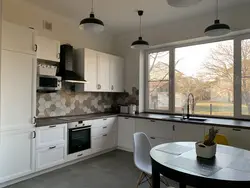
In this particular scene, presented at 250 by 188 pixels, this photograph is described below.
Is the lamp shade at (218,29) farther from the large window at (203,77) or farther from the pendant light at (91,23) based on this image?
the large window at (203,77)

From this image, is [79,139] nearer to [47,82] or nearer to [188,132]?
[47,82]

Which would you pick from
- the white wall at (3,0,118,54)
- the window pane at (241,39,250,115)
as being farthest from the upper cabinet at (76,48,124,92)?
the window pane at (241,39,250,115)

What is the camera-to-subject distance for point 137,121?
444cm

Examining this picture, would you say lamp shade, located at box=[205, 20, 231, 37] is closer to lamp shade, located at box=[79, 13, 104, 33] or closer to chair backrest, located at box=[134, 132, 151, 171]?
lamp shade, located at box=[79, 13, 104, 33]

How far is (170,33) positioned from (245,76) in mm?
1791

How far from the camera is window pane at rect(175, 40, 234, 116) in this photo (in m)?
3.98

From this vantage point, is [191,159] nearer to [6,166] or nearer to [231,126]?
[231,126]

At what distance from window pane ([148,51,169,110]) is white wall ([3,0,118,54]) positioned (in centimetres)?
126

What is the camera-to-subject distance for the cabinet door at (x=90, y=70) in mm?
4348

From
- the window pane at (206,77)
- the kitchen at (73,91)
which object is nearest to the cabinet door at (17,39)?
the kitchen at (73,91)

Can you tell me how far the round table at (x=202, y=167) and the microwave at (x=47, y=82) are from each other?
2327 millimetres

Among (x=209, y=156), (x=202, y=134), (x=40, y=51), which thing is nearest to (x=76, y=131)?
(x=40, y=51)

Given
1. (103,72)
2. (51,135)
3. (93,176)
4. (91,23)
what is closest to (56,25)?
(103,72)

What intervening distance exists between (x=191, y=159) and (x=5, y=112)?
249 cm
